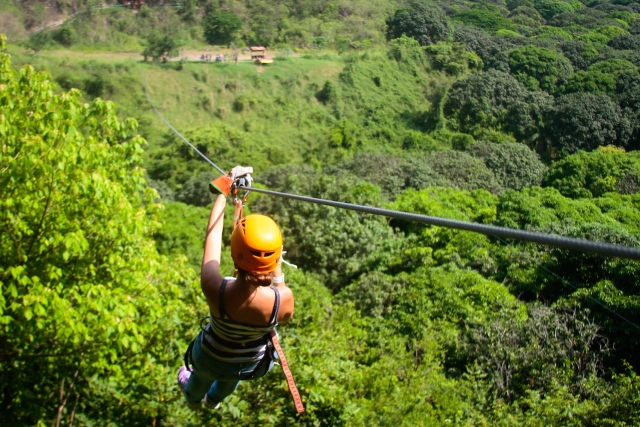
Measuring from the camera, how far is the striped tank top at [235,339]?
8.77 feet

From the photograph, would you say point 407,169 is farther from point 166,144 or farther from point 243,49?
point 243,49

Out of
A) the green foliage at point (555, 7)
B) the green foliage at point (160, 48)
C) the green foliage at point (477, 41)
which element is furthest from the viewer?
the green foliage at point (555, 7)

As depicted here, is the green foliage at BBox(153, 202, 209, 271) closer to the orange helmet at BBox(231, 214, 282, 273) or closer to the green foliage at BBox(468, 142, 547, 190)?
the orange helmet at BBox(231, 214, 282, 273)

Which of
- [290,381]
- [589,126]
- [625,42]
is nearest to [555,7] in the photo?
[625,42]

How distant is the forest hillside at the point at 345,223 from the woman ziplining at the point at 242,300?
282 centimetres

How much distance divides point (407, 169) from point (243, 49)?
3585cm

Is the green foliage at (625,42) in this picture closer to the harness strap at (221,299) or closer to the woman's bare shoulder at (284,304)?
the woman's bare shoulder at (284,304)

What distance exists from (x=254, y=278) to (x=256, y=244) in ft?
0.56

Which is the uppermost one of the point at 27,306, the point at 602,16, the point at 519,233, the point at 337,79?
the point at 519,233

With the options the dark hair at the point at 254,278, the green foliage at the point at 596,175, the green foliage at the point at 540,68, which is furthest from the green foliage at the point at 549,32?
the dark hair at the point at 254,278

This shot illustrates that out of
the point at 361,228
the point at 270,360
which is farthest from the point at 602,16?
the point at 270,360

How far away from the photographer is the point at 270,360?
3.00 meters

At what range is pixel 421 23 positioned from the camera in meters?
60.5

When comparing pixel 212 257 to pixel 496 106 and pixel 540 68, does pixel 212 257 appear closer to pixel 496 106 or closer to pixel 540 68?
pixel 496 106
